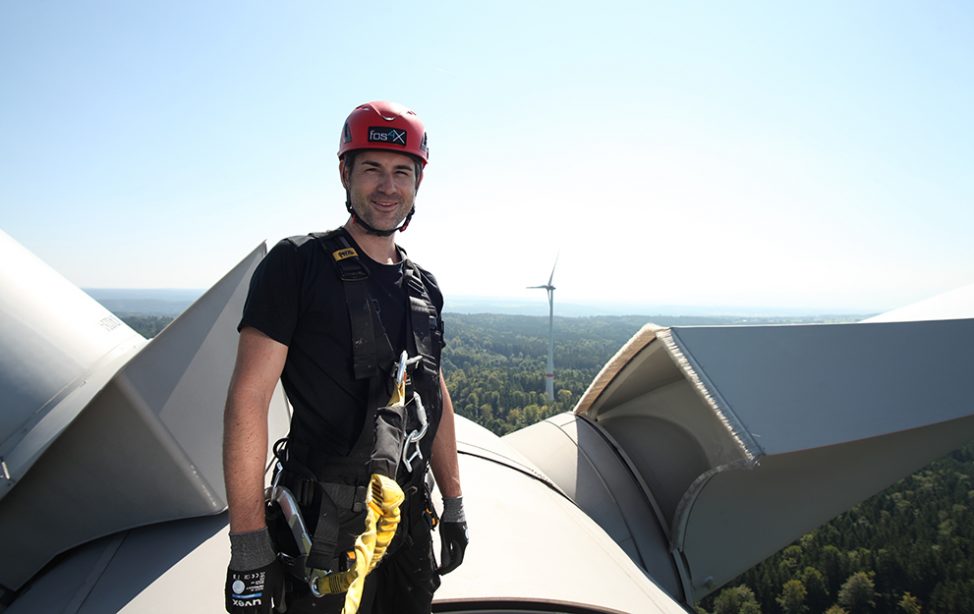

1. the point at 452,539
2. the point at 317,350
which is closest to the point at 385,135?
the point at 317,350

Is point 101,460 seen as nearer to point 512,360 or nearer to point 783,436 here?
point 783,436

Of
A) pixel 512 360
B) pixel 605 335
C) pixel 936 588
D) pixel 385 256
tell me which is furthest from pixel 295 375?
pixel 605 335

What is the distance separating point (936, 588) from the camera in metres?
Answer: 55.5

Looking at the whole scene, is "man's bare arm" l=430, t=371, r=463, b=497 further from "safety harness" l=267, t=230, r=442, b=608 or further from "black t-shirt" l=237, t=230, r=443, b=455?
"black t-shirt" l=237, t=230, r=443, b=455

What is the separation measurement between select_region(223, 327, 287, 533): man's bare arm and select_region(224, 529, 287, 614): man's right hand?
0.06 meters

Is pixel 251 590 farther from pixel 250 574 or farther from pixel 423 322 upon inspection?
pixel 423 322

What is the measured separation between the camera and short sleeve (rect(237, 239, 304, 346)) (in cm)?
224

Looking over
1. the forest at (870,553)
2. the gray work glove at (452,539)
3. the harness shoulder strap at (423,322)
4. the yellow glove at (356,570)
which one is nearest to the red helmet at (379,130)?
the harness shoulder strap at (423,322)

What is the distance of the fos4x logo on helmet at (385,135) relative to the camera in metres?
2.68

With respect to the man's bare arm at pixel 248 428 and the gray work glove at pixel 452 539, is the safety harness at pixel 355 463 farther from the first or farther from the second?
the gray work glove at pixel 452 539

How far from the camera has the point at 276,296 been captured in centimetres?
229

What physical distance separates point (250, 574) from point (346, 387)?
90 cm

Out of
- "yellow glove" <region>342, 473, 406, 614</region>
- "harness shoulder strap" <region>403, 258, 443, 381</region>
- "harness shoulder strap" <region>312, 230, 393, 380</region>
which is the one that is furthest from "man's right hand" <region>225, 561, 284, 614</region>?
"harness shoulder strap" <region>403, 258, 443, 381</region>

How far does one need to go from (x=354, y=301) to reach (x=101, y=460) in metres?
2.00
